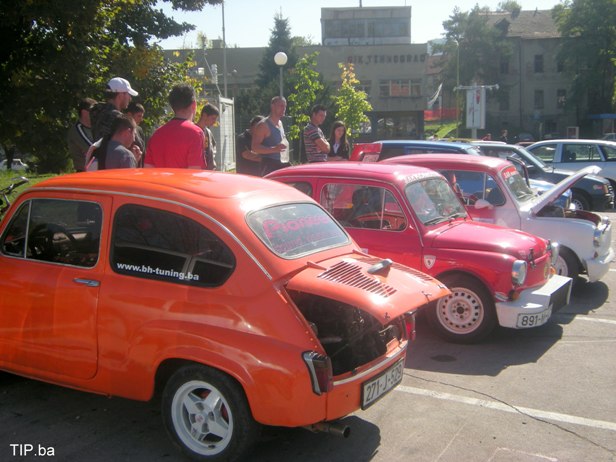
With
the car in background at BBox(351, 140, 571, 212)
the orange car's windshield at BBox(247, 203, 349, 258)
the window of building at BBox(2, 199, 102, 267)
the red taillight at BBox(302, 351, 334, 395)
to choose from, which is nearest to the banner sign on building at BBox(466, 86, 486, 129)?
the car in background at BBox(351, 140, 571, 212)

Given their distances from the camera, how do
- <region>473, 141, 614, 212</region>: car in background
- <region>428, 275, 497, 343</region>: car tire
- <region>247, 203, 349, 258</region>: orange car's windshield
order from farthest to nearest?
<region>473, 141, 614, 212</region>: car in background
<region>428, 275, 497, 343</region>: car tire
<region>247, 203, 349, 258</region>: orange car's windshield

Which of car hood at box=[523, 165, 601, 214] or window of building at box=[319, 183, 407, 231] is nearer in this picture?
window of building at box=[319, 183, 407, 231]

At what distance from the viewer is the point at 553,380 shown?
5.22 m

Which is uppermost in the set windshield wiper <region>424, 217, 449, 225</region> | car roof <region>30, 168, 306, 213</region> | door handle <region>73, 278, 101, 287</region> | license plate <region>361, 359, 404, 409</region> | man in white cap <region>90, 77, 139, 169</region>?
man in white cap <region>90, 77, 139, 169</region>

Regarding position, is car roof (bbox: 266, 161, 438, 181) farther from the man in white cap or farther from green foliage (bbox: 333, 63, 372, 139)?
green foliage (bbox: 333, 63, 372, 139)

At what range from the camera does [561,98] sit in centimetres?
7250

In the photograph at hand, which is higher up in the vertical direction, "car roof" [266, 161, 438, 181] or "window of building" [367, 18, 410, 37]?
"window of building" [367, 18, 410, 37]

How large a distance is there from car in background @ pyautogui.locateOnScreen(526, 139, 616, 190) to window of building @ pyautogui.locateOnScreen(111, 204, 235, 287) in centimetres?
1524

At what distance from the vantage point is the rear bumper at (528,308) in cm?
585

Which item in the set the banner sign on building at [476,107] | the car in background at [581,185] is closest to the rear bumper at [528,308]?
the car in background at [581,185]

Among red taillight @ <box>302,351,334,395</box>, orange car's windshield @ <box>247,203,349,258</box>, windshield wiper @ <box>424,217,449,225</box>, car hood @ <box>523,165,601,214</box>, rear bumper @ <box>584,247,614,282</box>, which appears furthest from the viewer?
rear bumper @ <box>584,247,614,282</box>

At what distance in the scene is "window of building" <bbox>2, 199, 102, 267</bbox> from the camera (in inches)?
164

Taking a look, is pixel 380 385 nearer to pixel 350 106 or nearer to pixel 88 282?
pixel 88 282

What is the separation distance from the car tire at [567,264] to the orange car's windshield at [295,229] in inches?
165
